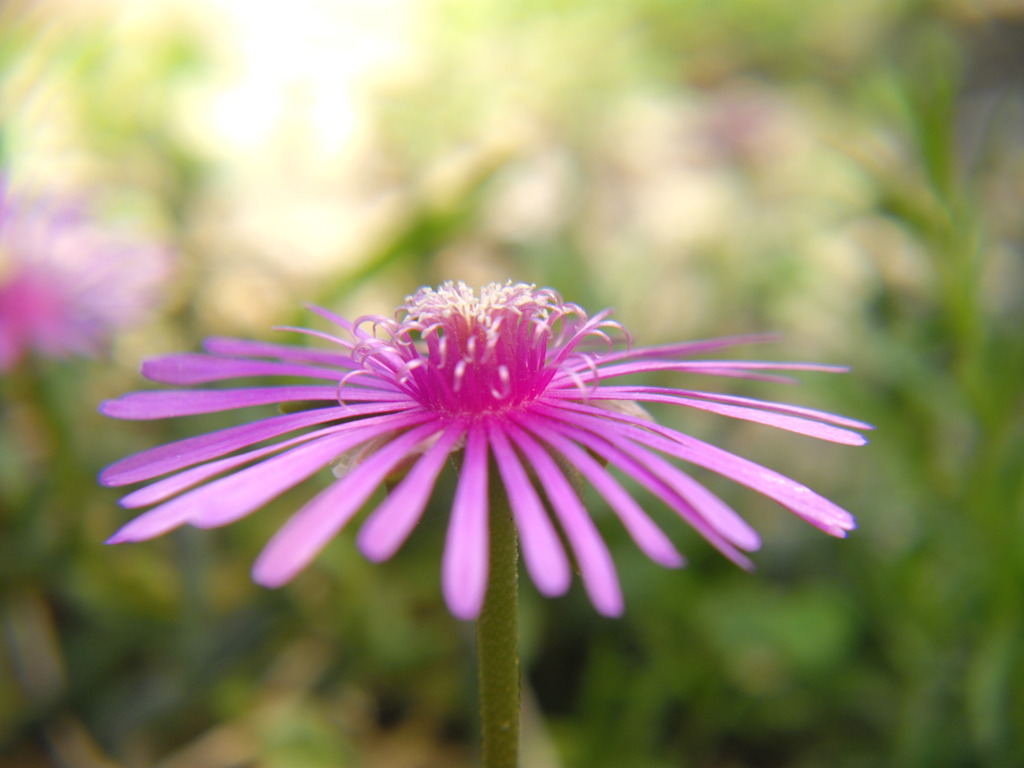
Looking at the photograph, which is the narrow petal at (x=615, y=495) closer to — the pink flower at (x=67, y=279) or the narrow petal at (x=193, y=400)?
the narrow petal at (x=193, y=400)

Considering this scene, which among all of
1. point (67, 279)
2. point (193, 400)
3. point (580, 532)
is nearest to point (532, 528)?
point (580, 532)

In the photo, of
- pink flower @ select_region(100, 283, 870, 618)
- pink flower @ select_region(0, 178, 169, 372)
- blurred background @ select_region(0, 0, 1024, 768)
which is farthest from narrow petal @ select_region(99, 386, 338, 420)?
pink flower @ select_region(0, 178, 169, 372)

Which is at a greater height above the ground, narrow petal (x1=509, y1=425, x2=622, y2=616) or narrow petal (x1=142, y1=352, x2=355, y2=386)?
narrow petal (x1=142, y1=352, x2=355, y2=386)

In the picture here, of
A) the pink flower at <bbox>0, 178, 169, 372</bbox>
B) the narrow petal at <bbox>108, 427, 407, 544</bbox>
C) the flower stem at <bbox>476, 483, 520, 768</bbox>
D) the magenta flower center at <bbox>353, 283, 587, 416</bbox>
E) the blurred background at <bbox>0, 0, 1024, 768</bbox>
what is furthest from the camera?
the pink flower at <bbox>0, 178, 169, 372</bbox>

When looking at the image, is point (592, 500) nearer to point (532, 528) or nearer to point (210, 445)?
point (210, 445)

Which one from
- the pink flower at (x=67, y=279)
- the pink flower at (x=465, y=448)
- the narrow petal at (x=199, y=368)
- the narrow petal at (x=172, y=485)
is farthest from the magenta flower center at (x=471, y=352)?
the pink flower at (x=67, y=279)

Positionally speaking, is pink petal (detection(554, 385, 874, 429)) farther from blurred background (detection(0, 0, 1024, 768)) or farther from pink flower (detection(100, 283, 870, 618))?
blurred background (detection(0, 0, 1024, 768))

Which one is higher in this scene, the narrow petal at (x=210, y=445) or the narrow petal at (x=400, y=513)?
the narrow petal at (x=210, y=445)
